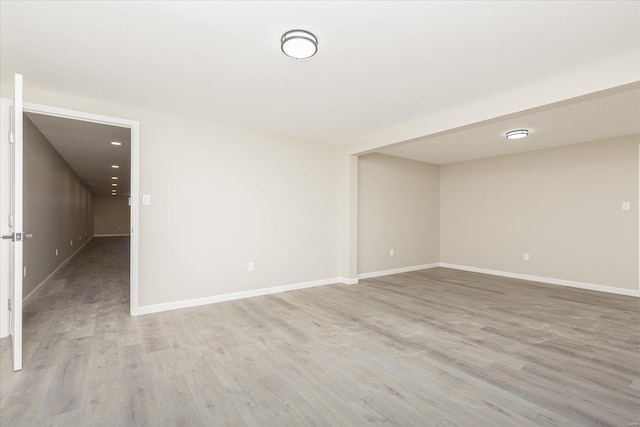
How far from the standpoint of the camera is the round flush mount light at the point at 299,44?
Result: 200cm

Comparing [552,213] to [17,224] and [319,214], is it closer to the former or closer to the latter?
[319,214]

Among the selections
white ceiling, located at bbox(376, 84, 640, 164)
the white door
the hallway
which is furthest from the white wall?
white ceiling, located at bbox(376, 84, 640, 164)

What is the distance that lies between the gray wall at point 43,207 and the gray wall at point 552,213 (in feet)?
23.4

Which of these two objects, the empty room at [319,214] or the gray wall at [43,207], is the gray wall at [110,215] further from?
the empty room at [319,214]

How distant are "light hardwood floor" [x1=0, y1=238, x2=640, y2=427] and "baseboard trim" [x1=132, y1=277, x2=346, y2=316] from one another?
13 cm

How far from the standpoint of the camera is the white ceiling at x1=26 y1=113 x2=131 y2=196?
3.95 meters

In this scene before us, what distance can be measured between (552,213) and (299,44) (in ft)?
17.4

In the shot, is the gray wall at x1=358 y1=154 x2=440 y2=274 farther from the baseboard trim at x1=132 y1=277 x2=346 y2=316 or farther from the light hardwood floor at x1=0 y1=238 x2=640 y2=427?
the light hardwood floor at x1=0 y1=238 x2=640 y2=427

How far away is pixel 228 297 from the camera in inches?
159

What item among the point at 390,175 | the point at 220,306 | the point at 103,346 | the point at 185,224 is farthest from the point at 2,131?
the point at 390,175

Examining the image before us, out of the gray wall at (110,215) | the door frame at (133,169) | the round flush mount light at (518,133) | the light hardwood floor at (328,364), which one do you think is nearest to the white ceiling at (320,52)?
the door frame at (133,169)

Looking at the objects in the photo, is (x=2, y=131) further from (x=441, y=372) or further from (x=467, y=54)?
(x=441, y=372)

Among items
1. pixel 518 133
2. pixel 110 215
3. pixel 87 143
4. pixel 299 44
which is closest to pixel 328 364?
pixel 299 44

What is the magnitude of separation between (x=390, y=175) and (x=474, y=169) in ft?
6.12
